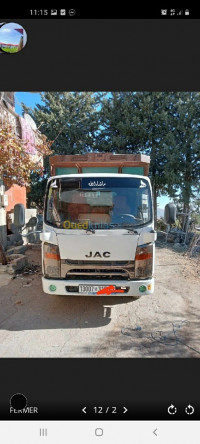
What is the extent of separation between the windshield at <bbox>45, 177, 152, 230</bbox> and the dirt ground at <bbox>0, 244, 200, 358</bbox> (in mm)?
1488

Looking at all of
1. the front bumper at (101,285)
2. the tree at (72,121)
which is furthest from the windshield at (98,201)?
the tree at (72,121)

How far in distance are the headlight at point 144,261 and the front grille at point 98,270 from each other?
0.28 ft

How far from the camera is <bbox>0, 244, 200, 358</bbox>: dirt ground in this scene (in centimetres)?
258

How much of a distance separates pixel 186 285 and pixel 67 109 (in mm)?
11127

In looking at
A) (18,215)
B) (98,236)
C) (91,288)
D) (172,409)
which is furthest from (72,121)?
(172,409)

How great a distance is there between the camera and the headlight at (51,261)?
314cm

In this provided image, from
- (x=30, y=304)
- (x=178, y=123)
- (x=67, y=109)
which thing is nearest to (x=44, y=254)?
(x=30, y=304)

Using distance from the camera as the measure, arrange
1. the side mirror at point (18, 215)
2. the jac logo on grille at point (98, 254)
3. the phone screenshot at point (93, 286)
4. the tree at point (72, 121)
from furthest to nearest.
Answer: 1. the tree at point (72, 121)
2. the side mirror at point (18, 215)
3. the jac logo on grille at point (98, 254)
4. the phone screenshot at point (93, 286)

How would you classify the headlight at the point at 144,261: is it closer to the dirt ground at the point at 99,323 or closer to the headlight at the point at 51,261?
the dirt ground at the point at 99,323

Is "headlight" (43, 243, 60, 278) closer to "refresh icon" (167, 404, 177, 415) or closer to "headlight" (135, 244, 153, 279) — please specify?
"headlight" (135, 244, 153, 279)

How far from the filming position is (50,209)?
345 centimetres

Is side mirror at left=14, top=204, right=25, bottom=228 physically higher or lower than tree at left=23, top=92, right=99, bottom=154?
lower

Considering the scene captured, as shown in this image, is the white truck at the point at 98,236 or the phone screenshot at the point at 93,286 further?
the white truck at the point at 98,236

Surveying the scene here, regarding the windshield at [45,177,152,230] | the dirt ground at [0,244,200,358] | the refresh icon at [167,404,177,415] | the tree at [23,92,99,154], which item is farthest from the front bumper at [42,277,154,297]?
the tree at [23,92,99,154]
